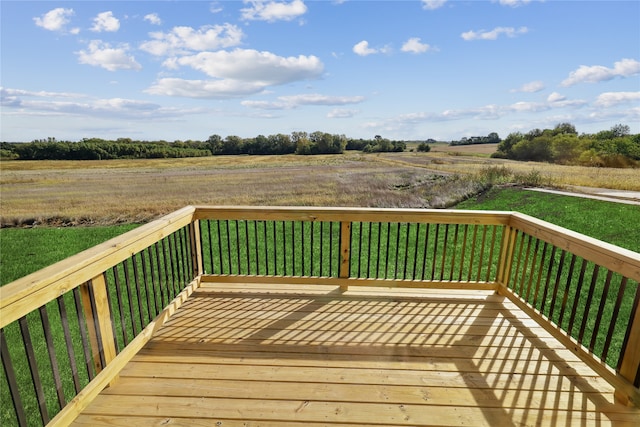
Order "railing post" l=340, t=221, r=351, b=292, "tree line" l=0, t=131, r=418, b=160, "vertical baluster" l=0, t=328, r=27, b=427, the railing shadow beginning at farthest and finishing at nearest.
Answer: "tree line" l=0, t=131, r=418, b=160 → "railing post" l=340, t=221, r=351, b=292 → the railing shadow → "vertical baluster" l=0, t=328, r=27, b=427

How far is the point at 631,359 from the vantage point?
178 centimetres

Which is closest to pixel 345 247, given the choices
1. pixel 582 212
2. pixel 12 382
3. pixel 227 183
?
pixel 12 382

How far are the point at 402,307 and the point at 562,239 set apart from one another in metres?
1.38

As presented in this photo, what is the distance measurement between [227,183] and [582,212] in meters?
11.9

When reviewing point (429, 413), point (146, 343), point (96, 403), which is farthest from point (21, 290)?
point (429, 413)

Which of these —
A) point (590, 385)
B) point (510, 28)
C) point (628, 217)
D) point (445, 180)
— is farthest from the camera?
point (445, 180)

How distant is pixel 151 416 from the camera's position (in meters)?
1.68

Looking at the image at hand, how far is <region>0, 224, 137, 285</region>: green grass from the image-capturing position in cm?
795

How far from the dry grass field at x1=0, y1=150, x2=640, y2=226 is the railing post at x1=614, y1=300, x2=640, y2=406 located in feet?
29.7

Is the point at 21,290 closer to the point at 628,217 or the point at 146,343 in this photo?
the point at 146,343

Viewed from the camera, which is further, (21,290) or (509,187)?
(509,187)

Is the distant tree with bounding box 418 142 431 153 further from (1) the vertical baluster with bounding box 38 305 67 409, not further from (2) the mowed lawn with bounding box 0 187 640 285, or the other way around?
(1) the vertical baluster with bounding box 38 305 67 409

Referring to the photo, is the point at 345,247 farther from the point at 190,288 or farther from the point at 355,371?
the point at 190,288

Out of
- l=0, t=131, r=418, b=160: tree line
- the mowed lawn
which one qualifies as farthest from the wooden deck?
l=0, t=131, r=418, b=160: tree line
